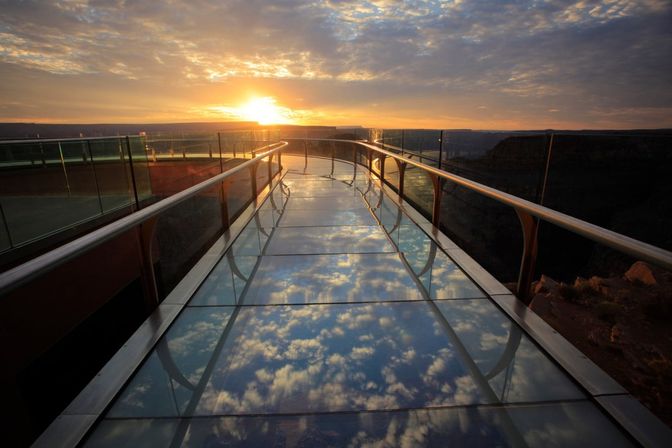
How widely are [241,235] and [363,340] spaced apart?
8.02 ft

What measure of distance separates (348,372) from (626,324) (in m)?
21.5

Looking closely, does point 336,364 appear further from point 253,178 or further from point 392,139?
point 392,139

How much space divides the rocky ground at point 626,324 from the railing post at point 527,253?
43.0ft

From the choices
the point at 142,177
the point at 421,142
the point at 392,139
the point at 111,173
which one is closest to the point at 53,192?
the point at 111,173

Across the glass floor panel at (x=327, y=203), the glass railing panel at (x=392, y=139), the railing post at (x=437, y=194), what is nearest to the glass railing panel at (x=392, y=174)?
the glass railing panel at (x=392, y=139)

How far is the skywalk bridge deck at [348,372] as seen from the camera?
4.66 feet

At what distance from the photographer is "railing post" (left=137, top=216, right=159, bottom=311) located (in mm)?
2104

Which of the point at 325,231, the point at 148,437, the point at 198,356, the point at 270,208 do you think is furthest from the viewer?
the point at 270,208

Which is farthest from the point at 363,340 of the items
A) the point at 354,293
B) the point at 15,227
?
the point at 15,227

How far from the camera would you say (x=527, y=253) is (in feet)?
7.16

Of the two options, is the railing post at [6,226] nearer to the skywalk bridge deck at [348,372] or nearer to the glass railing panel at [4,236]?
the glass railing panel at [4,236]

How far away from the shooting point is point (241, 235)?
4031 millimetres

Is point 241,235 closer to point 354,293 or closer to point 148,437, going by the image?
point 354,293

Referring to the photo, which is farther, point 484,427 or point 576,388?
point 576,388
